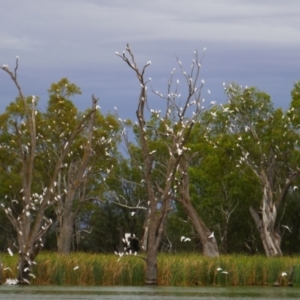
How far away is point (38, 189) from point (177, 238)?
1574cm

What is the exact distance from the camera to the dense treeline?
49.7 m

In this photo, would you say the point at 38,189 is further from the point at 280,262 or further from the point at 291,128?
the point at 280,262

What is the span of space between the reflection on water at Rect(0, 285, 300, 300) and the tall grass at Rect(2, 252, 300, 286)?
1.28 meters

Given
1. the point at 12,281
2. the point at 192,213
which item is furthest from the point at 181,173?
the point at 12,281

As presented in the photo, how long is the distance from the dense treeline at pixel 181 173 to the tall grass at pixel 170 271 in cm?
194

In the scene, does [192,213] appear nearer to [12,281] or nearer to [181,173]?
[181,173]

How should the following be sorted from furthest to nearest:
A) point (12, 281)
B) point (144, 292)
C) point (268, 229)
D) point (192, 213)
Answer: point (268, 229) < point (192, 213) < point (12, 281) < point (144, 292)

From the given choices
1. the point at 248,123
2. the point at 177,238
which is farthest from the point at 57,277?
the point at 177,238

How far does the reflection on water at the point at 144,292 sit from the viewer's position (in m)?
28.6

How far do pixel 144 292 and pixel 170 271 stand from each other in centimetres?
422

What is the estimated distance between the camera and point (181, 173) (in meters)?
42.0

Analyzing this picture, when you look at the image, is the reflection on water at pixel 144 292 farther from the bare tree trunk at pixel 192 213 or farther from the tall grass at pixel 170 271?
the bare tree trunk at pixel 192 213

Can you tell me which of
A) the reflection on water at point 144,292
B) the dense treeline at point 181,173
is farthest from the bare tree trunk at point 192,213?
the reflection on water at point 144,292

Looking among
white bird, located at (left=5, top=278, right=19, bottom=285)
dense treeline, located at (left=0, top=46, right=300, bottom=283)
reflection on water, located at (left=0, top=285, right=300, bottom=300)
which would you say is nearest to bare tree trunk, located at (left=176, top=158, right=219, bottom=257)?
dense treeline, located at (left=0, top=46, right=300, bottom=283)
